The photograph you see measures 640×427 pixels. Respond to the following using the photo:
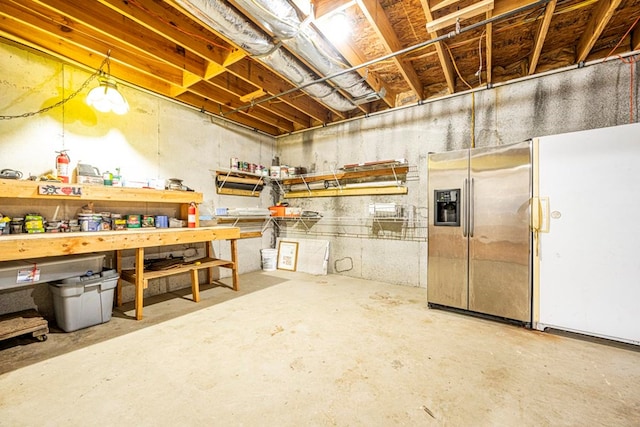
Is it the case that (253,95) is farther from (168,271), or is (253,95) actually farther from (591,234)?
(591,234)

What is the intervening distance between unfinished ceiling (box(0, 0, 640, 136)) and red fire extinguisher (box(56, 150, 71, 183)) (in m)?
0.55

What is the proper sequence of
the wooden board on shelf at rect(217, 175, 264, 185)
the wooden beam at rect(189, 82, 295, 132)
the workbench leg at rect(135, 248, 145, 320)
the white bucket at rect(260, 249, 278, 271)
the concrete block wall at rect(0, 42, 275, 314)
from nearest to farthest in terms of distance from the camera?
the concrete block wall at rect(0, 42, 275, 314)
the workbench leg at rect(135, 248, 145, 320)
the wooden beam at rect(189, 82, 295, 132)
the wooden board on shelf at rect(217, 175, 264, 185)
the white bucket at rect(260, 249, 278, 271)

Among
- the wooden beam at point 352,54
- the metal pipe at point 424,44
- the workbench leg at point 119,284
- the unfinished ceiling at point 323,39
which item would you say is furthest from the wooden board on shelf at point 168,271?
the wooden beam at point 352,54

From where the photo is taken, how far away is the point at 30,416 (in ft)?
4.45

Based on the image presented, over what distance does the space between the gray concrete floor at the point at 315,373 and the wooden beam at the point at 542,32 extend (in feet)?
8.95

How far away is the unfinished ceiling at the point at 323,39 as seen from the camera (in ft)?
6.79

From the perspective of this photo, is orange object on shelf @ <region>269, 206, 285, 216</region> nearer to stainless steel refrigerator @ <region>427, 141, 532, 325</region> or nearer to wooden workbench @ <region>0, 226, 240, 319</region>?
wooden workbench @ <region>0, 226, 240, 319</region>

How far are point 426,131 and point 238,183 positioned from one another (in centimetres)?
312

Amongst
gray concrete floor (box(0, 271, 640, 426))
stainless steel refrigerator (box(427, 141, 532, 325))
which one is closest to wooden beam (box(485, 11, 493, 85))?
stainless steel refrigerator (box(427, 141, 532, 325))

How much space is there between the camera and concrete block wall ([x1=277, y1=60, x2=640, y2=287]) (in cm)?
271

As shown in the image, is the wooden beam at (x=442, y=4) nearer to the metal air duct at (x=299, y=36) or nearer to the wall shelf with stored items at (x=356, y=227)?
the metal air duct at (x=299, y=36)

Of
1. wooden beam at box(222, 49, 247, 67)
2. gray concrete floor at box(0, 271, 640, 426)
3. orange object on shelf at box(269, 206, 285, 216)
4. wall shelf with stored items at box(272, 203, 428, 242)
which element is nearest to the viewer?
gray concrete floor at box(0, 271, 640, 426)

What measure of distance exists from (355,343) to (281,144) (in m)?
4.16

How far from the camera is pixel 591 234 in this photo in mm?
2174
